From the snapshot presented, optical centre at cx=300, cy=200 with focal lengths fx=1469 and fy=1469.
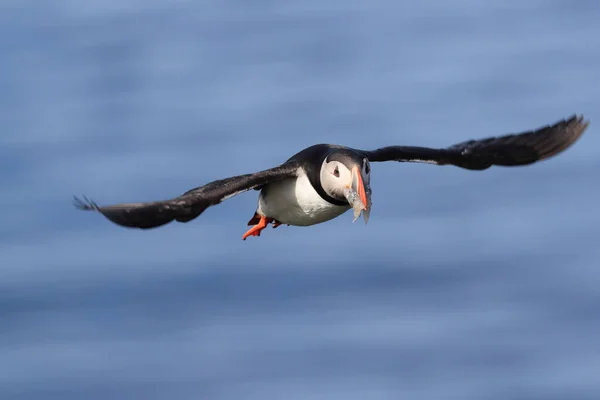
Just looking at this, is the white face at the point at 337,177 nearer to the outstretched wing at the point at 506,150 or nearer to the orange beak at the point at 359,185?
the orange beak at the point at 359,185

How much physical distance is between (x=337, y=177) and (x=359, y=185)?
1.87ft

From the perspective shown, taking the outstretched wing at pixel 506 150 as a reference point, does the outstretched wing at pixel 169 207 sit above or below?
below

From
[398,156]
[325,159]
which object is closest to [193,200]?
[325,159]

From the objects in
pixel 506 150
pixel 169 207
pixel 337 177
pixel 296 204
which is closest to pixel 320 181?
pixel 337 177

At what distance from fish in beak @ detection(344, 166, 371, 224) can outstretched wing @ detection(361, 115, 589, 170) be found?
8.50 feet

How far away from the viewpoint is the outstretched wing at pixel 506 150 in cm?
2377

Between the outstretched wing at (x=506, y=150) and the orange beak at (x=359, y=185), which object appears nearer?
the orange beak at (x=359, y=185)

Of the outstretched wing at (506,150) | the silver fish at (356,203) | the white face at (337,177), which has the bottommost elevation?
the silver fish at (356,203)

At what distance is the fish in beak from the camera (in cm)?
2055

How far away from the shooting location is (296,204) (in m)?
22.3

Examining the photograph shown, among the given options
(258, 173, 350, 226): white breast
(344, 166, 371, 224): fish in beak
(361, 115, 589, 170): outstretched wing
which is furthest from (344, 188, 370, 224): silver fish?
(361, 115, 589, 170): outstretched wing

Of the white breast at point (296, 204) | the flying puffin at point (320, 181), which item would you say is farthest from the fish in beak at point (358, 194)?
the white breast at point (296, 204)

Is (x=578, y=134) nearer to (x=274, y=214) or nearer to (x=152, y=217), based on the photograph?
(x=274, y=214)

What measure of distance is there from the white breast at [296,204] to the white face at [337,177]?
43 centimetres
